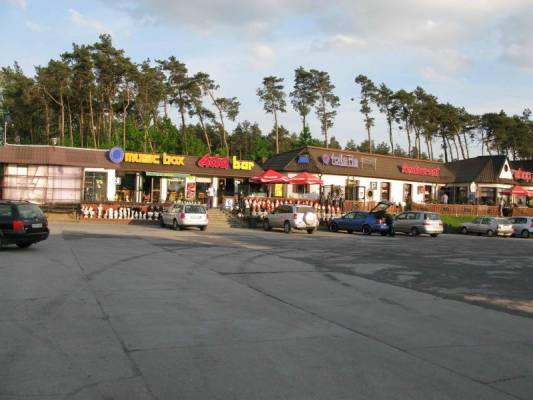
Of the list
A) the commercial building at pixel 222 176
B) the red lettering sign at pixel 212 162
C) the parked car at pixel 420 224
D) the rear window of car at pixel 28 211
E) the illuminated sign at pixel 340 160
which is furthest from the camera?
the illuminated sign at pixel 340 160

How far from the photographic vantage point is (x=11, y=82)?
63.4 metres

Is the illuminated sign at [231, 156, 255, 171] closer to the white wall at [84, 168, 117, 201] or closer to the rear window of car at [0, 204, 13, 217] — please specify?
the white wall at [84, 168, 117, 201]

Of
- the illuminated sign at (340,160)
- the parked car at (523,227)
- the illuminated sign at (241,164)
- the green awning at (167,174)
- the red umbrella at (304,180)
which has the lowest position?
the parked car at (523,227)

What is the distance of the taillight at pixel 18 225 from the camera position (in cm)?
1627

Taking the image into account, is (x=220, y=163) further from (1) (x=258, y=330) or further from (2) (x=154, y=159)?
(1) (x=258, y=330)

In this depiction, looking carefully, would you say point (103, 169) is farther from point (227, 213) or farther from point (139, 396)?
point (139, 396)

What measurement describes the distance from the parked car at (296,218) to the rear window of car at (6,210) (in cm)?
1709

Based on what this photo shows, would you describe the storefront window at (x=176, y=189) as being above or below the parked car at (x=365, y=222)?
above

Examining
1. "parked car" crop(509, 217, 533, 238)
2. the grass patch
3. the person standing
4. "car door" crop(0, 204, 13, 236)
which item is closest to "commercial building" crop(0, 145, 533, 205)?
the person standing

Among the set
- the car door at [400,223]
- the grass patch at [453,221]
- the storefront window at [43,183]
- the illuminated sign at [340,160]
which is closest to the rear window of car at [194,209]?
the storefront window at [43,183]

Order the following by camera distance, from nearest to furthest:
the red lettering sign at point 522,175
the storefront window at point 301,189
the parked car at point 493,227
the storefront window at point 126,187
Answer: the parked car at point 493,227 → the storefront window at point 126,187 → the storefront window at point 301,189 → the red lettering sign at point 522,175

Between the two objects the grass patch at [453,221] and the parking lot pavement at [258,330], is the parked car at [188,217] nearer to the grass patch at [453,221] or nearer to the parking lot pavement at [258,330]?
the parking lot pavement at [258,330]

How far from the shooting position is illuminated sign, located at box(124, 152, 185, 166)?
126 feet

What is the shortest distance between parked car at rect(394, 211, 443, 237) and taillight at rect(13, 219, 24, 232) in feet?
74.8
